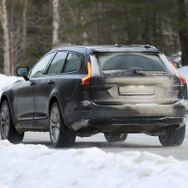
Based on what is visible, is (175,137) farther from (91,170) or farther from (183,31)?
(183,31)

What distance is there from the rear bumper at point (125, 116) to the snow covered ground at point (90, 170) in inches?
90.4

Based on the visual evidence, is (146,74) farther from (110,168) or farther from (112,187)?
(112,187)

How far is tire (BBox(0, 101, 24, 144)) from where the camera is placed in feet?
44.1

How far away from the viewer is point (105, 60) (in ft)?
37.5

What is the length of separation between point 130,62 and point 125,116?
928 mm

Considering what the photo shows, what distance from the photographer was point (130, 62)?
11.5m

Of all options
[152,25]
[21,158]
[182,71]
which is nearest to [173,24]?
[152,25]

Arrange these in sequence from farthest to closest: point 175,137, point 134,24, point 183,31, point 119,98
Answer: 1. point 134,24
2. point 183,31
3. point 175,137
4. point 119,98

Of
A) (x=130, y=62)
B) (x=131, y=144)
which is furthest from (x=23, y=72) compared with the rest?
(x=130, y=62)

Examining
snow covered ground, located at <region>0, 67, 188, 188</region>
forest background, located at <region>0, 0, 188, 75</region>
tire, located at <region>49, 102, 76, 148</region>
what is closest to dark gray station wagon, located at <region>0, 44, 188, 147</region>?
tire, located at <region>49, 102, 76, 148</region>

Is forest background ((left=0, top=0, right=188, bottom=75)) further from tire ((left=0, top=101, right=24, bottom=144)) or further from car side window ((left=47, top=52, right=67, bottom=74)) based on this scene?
car side window ((left=47, top=52, right=67, bottom=74))

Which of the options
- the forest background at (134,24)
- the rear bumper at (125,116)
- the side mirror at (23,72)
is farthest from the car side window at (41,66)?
the forest background at (134,24)

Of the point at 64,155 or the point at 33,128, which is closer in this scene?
the point at 64,155

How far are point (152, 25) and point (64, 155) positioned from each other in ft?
77.8
